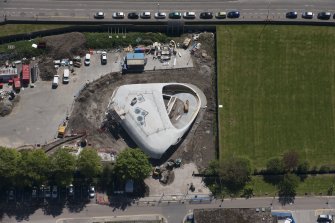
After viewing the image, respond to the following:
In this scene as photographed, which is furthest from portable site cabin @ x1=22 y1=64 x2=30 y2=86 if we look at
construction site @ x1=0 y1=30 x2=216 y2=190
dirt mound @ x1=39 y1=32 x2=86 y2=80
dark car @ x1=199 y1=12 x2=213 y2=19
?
dark car @ x1=199 y1=12 x2=213 y2=19

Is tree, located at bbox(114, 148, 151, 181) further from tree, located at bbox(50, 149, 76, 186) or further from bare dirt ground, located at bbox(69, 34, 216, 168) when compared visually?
tree, located at bbox(50, 149, 76, 186)

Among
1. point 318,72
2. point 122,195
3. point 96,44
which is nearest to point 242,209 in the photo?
point 122,195

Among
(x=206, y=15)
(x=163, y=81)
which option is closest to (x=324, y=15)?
(x=206, y=15)

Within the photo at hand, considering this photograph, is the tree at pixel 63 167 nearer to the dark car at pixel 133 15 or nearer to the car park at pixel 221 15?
the dark car at pixel 133 15

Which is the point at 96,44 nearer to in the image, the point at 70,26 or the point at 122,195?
the point at 70,26

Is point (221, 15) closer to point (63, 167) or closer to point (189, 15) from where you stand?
point (189, 15)
